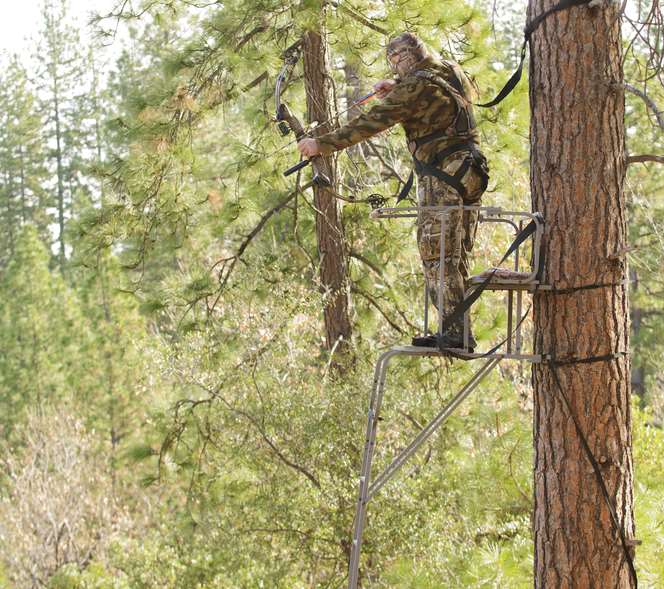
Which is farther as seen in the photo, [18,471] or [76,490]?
[18,471]

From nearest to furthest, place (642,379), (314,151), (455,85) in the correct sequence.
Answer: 1. (314,151)
2. (455,85)
3. (642,379)

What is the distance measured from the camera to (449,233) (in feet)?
12.5

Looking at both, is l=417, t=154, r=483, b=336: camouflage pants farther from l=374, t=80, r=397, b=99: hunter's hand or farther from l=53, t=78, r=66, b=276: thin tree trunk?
l=53, t=78, r=66, b=276: thin tree trunk

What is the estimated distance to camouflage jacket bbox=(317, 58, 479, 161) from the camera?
3.74 meters

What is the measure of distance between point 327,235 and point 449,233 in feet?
14.0

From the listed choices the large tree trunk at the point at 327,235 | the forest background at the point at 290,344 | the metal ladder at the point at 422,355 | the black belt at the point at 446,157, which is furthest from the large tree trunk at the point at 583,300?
the large tree trunk at the point at 327,235

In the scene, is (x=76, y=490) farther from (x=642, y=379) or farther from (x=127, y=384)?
(x=642, y=379)

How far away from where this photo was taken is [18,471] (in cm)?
1914

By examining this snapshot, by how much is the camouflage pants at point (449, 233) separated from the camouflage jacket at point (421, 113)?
0.12 metres

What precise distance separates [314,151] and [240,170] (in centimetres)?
394

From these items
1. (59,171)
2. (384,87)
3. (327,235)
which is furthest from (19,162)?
(384,87)

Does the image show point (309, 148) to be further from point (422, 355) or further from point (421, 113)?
point (422, 355)

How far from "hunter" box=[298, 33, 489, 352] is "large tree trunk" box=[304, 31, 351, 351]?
3.72 metres

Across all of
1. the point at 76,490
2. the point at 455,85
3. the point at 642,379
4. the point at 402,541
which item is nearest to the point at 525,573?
the point at 402,541
